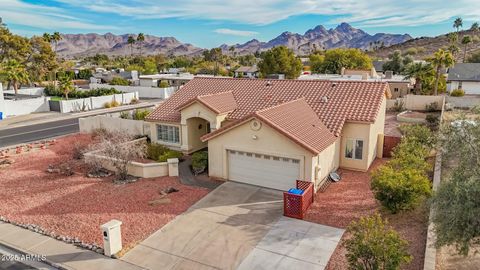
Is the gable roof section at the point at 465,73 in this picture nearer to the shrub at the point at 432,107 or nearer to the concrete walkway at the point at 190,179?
the shrub at the point at 432,107

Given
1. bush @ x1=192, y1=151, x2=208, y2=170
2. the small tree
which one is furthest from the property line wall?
bush @ x1=192, y1=151, x2=208, y2=170

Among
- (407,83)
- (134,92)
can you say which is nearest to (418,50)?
(407,83)

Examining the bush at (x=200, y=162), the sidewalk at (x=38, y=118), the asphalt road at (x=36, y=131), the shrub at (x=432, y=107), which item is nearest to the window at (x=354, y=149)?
the bush at (x=200, y=162)

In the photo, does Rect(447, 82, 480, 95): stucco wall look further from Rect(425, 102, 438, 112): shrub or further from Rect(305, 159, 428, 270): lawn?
Rect(305, 159, 428, 270): lawn

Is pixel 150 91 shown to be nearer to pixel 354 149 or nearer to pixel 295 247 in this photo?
pixel 354 149

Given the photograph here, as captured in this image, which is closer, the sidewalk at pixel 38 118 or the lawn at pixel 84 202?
the lawn at pixel 84 202

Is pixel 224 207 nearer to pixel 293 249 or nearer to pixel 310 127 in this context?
pixel 293 249
